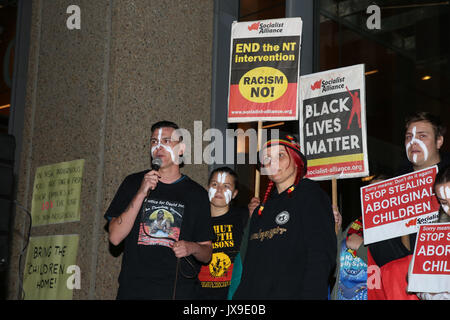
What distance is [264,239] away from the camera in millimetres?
3357

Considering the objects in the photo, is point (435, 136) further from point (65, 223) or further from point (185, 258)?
point (65, 223)

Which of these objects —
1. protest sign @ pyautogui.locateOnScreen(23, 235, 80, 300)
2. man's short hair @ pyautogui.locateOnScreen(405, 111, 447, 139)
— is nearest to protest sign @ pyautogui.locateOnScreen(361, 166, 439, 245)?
man's short hair @ pyautogui.locateOnScreen(405, 111, 447, 139)

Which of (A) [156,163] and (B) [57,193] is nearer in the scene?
(A) [156,163]

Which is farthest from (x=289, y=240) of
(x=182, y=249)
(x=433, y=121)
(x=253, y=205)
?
(x=253, y=205)

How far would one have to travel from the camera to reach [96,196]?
509cm

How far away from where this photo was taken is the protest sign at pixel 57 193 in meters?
5.27

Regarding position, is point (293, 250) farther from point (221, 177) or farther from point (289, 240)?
point (221, 177)

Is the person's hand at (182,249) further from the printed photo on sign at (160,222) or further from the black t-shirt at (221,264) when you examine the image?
the black t-shirt at (221,264)

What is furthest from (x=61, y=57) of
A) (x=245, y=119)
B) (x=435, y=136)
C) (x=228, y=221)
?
(x=435, y=136)

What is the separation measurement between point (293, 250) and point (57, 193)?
2881mm

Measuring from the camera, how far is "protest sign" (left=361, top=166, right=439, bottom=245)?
375cm

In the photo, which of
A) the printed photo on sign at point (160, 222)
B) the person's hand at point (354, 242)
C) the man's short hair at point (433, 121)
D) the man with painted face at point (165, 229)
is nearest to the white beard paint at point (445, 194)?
the man's short hair at point (433, 121)

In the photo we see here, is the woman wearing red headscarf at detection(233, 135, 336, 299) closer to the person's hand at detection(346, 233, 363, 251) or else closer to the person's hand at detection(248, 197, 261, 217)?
the person's hand at detection(346, 233, 363, 251)

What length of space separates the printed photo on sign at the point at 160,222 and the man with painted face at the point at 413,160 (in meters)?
1.28
